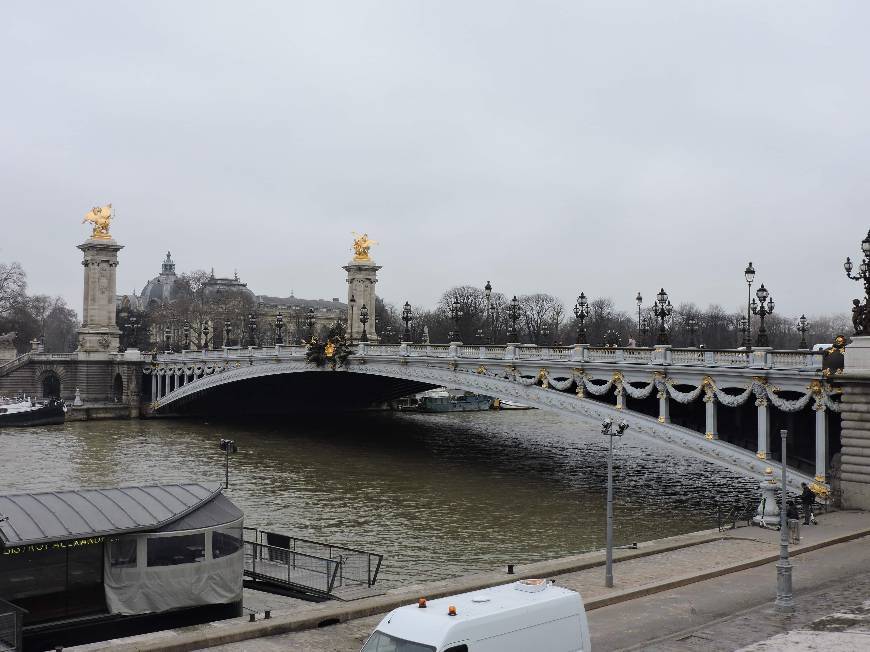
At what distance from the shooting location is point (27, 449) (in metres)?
52.1

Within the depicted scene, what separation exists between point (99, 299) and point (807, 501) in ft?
232

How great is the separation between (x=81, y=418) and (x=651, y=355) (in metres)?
52.6

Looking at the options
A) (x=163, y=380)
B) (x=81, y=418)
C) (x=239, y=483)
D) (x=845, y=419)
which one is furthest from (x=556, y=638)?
(x=163, y=380)

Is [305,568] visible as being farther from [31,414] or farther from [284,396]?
[284,396]

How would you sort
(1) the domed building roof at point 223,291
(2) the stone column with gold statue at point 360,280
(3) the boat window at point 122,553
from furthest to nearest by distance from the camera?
1. (1) the domed building roof at point 223,291
2. (2) the stone column with gold statue at point 360,280
3. (3) the boat window at point 122,553

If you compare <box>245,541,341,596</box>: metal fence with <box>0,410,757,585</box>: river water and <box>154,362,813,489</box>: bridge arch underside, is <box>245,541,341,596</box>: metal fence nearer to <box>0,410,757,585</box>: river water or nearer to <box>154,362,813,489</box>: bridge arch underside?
<box>0,410,757,585</box>: river water

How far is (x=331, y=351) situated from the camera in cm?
5550

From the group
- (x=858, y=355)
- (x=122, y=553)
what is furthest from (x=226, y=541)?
(x=858, y=355)

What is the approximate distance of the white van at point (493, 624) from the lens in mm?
11055

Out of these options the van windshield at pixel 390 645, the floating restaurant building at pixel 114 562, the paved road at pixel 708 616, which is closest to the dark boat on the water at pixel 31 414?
the floating restaurant building at pixel 114 562

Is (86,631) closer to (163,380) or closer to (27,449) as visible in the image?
(27,449)

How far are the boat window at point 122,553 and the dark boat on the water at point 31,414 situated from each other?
2107 inches

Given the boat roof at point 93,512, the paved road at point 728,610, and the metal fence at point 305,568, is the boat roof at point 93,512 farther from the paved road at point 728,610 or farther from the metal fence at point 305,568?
the paved road at point 728,610

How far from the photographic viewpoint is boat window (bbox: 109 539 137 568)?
16.3 metres
